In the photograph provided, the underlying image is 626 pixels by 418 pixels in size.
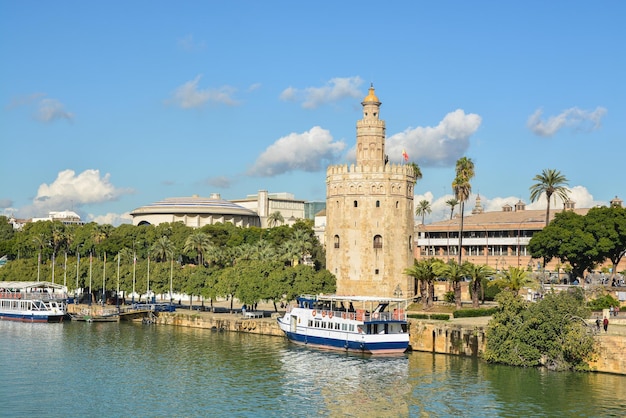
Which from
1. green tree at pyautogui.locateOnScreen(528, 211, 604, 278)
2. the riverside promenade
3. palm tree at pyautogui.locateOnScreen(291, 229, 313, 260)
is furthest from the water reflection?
palm tree at pyautogui.locateOnScreen(291, 229, 313, 260)

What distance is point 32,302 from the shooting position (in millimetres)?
95312

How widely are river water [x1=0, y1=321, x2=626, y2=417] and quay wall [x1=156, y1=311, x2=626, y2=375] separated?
128 centimetres

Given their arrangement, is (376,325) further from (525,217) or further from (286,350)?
(525,217)

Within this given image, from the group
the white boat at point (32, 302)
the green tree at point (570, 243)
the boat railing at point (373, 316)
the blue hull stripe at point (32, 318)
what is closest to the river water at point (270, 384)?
the boat railing at point (373, 316)

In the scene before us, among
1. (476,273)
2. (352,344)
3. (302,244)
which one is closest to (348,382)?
(352,344)

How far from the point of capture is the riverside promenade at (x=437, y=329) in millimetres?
54250

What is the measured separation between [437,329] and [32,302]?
2085 inches

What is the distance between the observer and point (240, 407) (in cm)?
4628

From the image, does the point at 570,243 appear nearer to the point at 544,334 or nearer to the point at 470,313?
the point at 470,313

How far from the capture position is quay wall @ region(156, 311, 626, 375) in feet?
178

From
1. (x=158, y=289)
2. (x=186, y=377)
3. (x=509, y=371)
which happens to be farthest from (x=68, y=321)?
(x=509, y=371)

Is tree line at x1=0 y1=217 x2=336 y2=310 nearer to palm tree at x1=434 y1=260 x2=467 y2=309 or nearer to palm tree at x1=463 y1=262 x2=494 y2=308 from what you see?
palm tree at x1=434 y1=260 x2=467 y2=309

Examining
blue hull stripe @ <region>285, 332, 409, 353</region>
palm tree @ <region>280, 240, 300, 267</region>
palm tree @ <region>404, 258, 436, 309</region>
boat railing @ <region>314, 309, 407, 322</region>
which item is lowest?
blue hull stripe @ <region>285, 332, 409, 353</region>

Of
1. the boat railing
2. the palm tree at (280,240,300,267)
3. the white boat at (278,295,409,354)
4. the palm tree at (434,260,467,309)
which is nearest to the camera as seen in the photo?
A: the white boat at (278,295,409,354)
